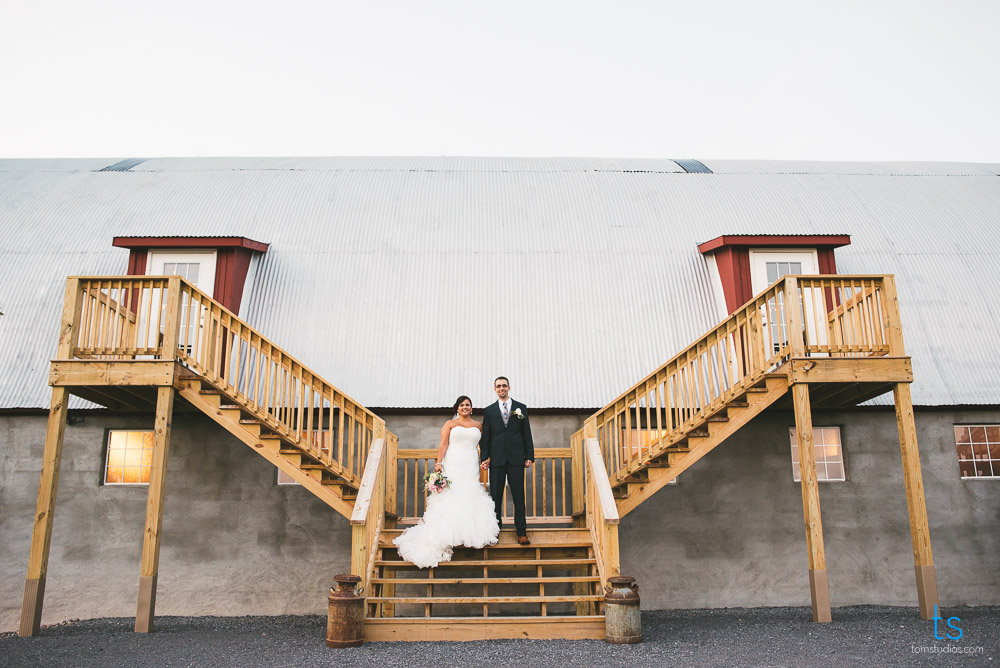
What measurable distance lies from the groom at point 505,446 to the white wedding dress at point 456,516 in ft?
0.64

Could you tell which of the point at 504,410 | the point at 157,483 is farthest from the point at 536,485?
the point at 157,483

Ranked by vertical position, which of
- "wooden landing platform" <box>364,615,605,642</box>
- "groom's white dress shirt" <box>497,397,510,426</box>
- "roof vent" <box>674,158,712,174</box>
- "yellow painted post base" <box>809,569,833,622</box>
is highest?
"roof vent" <box>674,158,712,174</box>

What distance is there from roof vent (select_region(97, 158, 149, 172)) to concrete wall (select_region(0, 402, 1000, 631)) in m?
7.61

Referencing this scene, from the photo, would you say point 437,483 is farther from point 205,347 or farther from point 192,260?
point 192,260

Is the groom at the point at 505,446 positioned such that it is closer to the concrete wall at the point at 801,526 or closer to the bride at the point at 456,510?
the bride at the point at 456,510

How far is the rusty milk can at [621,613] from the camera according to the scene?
27.3ft

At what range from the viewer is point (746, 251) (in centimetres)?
1348

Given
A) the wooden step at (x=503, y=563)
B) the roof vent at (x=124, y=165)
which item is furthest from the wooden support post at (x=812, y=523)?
the roof vent at (x=124, y=165)

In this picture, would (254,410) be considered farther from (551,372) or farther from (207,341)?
(551,372)

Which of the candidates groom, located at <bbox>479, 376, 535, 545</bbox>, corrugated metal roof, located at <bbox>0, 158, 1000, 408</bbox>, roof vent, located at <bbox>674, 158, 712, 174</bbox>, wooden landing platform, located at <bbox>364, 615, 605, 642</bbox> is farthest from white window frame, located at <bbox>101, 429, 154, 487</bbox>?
roof vent, located at <bbox>674, 158, 712, 174</bbox>

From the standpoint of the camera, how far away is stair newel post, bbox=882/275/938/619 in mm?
9445

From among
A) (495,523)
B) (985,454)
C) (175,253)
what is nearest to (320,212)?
(175,253)

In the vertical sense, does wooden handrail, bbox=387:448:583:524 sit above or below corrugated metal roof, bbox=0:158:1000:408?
below

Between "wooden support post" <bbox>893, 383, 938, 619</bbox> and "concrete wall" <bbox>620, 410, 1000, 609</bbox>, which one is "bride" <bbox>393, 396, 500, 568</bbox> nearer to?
"concrete wall" <bbox>620, 410, 1000, 609</bbox>
